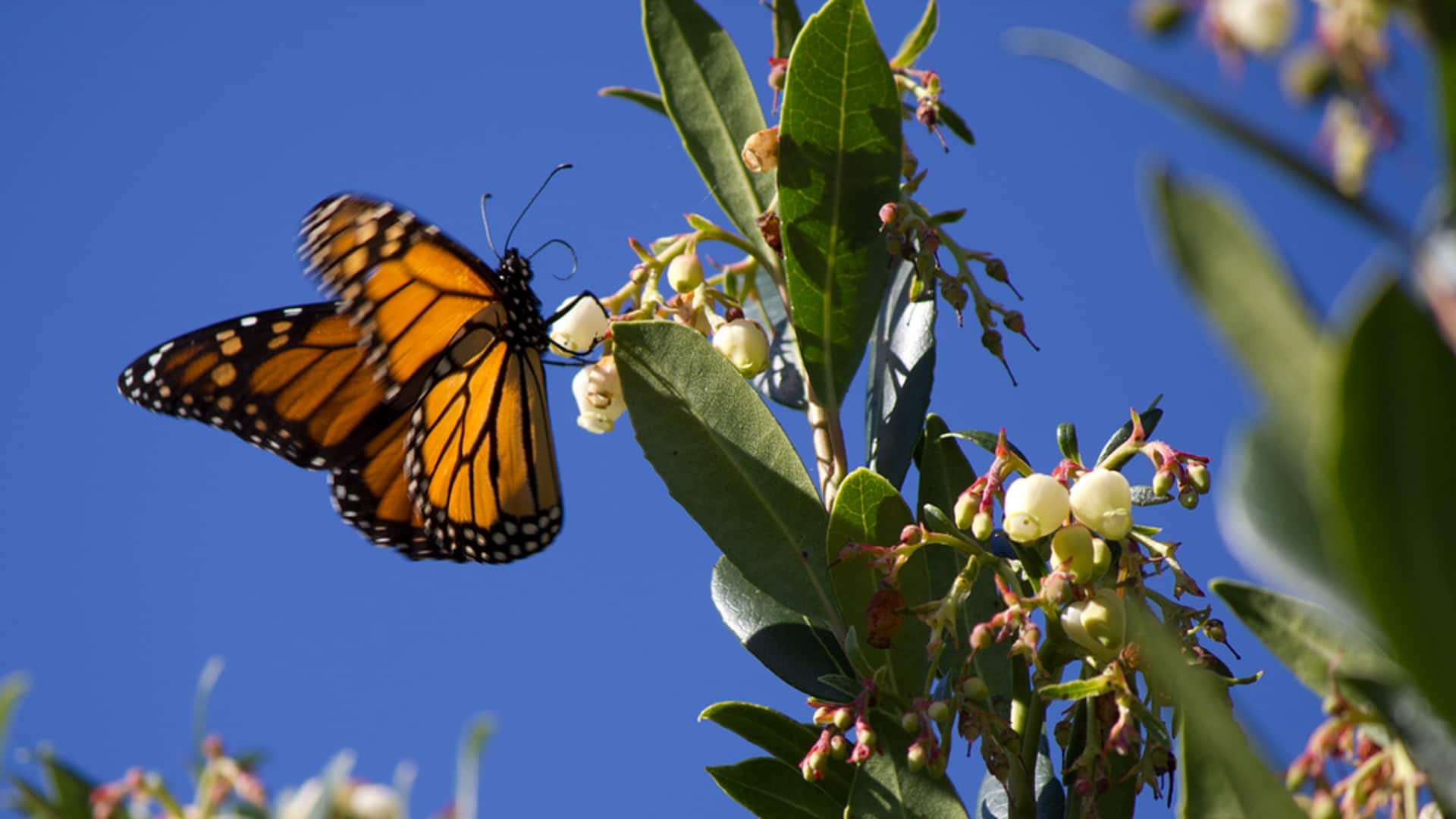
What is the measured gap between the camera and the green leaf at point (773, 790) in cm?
127

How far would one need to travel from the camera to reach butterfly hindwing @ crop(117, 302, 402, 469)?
231 centimetres

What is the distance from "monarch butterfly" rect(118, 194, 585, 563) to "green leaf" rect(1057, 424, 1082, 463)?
1.13m

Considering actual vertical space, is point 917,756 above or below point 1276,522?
below

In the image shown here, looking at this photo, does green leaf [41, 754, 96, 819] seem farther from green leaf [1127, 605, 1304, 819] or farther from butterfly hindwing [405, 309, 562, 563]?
butterfly hindwing [405, 309, 562, 563]

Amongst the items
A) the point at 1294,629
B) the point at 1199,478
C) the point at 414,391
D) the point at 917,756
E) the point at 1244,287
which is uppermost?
the point at 414,391

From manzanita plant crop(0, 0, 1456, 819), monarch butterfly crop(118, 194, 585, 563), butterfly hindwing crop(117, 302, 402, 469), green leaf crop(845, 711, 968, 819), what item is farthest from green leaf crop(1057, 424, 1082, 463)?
butterfly hindwing crop(117, 302, 402, 469)

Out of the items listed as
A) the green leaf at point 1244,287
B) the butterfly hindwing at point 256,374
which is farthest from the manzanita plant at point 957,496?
the butterfly hindwing at point 256,374

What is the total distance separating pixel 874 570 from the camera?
50.1 inches

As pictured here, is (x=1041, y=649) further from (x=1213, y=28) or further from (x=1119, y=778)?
(x=1213, y=28)

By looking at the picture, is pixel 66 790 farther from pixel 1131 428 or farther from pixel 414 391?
pixel 414 391

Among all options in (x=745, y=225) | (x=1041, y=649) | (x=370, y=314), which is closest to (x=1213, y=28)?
(x=1041, y=649)

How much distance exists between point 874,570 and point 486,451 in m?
1.26

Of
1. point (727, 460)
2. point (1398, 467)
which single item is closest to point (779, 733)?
point (727, 460)

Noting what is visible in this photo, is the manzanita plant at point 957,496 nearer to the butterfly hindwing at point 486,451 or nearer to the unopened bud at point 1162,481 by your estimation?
the unopened bud at point 1162,481
